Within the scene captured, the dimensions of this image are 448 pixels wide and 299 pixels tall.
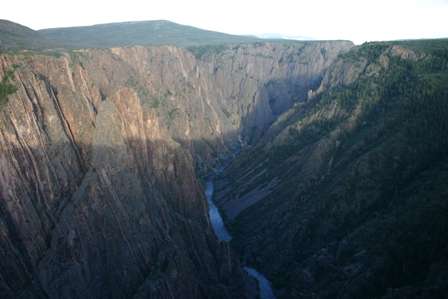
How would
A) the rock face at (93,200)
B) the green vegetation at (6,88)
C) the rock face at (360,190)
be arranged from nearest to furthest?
the rock face at (93,200) < the green vegetation at (6,88) < the rock face at (360,190)

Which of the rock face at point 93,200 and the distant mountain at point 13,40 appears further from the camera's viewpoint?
the distant mountain at point 13,40

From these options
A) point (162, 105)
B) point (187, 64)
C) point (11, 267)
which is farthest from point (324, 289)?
point (187, 64)

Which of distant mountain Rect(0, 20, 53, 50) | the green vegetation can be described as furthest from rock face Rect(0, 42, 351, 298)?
distant mountain Rect(0, 20, 53, 50)

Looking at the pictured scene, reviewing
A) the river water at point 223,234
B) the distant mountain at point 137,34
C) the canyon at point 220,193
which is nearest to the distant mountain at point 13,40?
the canyon at point 220,193

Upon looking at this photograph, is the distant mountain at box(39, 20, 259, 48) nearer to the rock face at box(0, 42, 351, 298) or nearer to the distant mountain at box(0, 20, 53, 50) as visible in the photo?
the distant mountain at box(0, 20, 53, 50)

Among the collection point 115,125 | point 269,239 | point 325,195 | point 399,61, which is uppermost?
point 399,61

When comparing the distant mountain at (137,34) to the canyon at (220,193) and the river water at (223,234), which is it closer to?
the canyon at (220,193)

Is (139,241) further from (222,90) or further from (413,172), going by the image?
(222,90)
